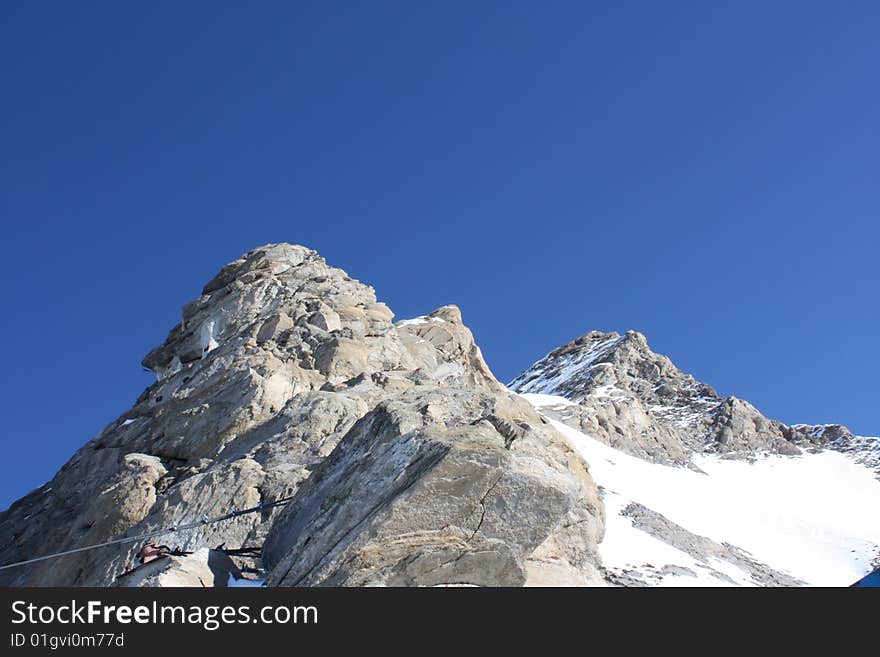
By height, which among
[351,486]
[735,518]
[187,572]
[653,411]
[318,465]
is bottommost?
[187,572]

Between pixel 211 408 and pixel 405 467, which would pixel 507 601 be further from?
pixel 211 408

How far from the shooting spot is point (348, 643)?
9.35 metres

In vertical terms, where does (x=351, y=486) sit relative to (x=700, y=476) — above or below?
below

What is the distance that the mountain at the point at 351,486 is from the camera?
13133 mm

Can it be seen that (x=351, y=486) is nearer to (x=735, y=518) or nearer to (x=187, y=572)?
(x=187, y=572)

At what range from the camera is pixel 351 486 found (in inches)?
570

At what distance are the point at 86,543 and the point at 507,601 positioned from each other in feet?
62.7

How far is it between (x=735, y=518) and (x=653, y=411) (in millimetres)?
58017

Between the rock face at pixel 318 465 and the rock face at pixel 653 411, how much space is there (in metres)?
46.2

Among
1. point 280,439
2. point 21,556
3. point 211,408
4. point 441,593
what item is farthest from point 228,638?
point 21,556

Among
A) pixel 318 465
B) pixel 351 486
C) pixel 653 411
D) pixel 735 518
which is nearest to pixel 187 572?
pixel 351 486

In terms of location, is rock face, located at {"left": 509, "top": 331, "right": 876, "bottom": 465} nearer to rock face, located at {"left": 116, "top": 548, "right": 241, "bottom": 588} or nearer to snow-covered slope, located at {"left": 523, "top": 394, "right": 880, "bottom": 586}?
snow-covered slope, located at {"left": 523, "top": 394, "right": 880, "bottom": 586}

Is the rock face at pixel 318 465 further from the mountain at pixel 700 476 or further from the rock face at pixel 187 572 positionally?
the mountain at pixel 700 476

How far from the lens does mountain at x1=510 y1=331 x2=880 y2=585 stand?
132 feet
